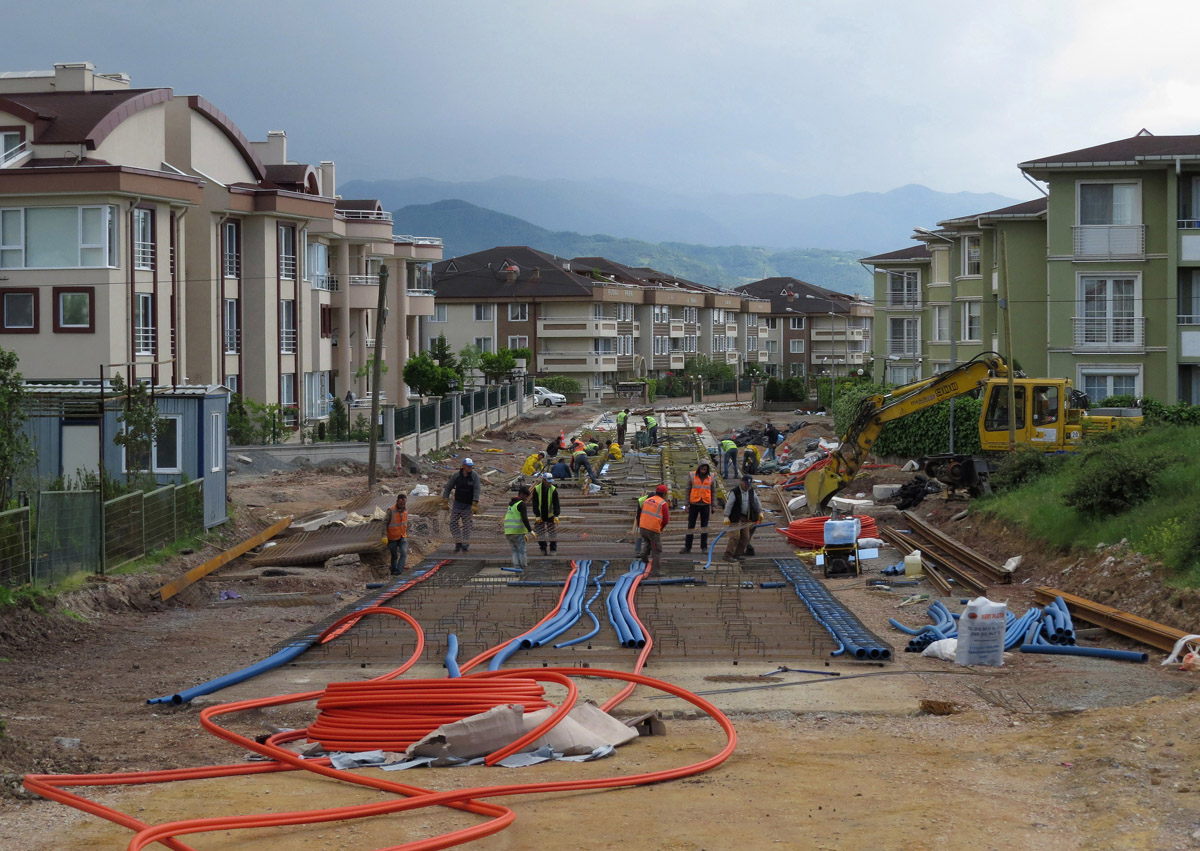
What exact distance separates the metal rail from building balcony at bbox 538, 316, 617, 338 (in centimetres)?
7374

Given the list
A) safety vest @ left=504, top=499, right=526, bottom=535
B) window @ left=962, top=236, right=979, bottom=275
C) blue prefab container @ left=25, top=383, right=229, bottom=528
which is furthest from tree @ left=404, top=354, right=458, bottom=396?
safety vest @ left=504, top=499, right=526, bottom=535

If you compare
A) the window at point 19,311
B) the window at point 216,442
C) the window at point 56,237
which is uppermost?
the window at point 56,237

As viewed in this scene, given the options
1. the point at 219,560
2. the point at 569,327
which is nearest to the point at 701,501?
the point at 219,560

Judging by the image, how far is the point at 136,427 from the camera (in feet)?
68.1

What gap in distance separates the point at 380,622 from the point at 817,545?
32.2ft

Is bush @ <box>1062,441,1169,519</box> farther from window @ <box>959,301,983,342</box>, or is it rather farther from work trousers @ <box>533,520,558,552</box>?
window @ <box>959,301,983,342</box>

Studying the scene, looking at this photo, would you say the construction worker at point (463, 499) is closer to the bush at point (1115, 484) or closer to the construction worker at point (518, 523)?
the construction worker at point (518, 523)

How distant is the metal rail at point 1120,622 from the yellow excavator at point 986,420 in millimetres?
10325

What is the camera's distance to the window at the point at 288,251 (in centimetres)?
4438

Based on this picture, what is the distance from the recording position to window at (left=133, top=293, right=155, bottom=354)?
36219mm

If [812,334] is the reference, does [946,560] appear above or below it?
below

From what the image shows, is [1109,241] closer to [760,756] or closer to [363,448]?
[363,448]

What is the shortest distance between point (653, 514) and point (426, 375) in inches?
1422

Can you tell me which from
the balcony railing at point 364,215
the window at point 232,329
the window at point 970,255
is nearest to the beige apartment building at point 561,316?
the balcony railing at point 364,215
